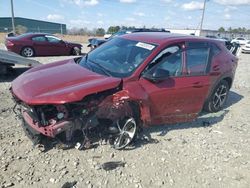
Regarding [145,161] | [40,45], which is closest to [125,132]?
[145,161]

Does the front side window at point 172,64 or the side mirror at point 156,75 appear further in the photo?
the front side window at point 172,64

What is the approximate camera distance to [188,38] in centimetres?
555

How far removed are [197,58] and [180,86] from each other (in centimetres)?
84

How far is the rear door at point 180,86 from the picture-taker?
4.88m

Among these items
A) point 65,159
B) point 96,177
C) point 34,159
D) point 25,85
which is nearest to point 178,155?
point 96,177

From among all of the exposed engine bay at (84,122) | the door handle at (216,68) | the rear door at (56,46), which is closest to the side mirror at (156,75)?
the exposed engine bay at (84,122)

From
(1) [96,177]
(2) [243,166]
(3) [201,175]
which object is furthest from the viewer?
(2) [243,166]

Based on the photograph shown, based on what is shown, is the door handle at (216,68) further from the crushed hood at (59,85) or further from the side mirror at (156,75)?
the crushed hood at (59,85)

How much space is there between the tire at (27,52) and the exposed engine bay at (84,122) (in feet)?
38.9

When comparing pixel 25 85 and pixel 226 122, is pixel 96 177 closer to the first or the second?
pixel 25 85

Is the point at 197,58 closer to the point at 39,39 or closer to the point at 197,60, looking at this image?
the point at 197,60

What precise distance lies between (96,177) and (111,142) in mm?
817

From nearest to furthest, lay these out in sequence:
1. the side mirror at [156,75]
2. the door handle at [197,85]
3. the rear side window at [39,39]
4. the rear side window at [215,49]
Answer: the side mirror at [156,75] → the door handle at [197,85] → the rear side window at [215,49] → the rear side window at [39,39]

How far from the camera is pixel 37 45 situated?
1576 centimetres
